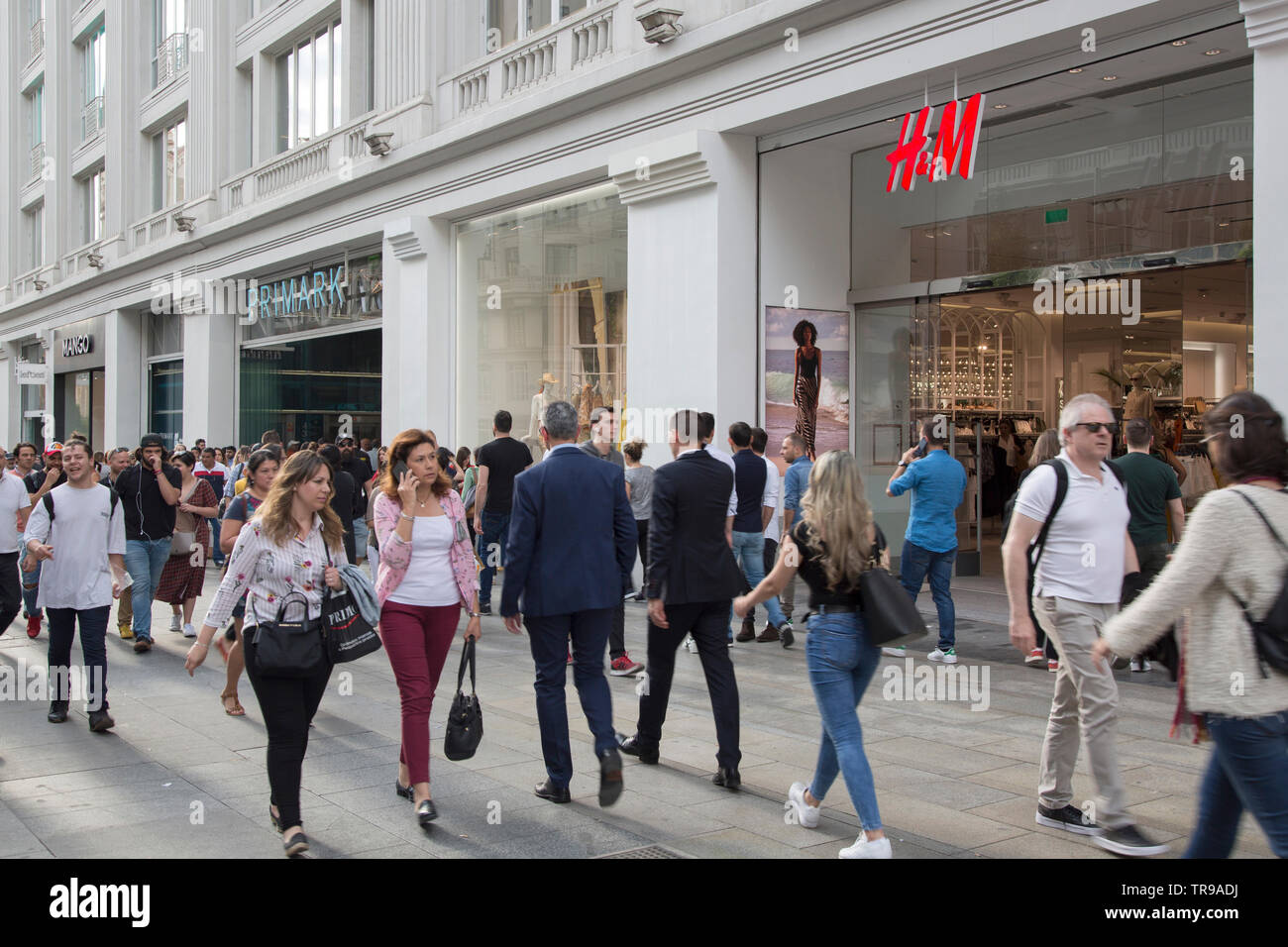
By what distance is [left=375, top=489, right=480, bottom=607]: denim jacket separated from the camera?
5.34m

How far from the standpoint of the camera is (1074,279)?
12430 millimetres

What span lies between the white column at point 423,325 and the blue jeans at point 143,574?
6.88 m

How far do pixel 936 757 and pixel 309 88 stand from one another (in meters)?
18.9

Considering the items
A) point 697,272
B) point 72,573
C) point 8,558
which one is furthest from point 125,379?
point 72,573

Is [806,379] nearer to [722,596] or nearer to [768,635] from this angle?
[768,635]

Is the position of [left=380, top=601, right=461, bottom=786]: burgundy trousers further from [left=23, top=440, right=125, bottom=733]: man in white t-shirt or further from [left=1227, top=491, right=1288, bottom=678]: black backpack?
[left=1227, top=491, right=1288, bottom=678]: black backpack

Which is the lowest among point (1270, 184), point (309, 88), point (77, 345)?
point (1270, 184)

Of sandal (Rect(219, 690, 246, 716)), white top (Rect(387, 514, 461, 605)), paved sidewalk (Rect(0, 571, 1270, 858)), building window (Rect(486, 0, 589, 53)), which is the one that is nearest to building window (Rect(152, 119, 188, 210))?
building window (Rect(486, 0, 589, 53))

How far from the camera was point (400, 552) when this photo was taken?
5.35m

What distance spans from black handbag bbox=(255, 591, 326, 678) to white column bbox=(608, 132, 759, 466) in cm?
800

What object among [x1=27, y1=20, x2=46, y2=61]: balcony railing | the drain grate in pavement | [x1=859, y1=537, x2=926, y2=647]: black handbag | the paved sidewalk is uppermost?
[x1=27, y1=20, x2=46, y2=61]: balcony railing

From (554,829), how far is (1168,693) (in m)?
4.96

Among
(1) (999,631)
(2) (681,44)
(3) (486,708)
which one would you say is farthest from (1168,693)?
(2) (681,44)

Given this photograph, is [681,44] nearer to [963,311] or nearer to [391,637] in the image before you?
[963,311]
